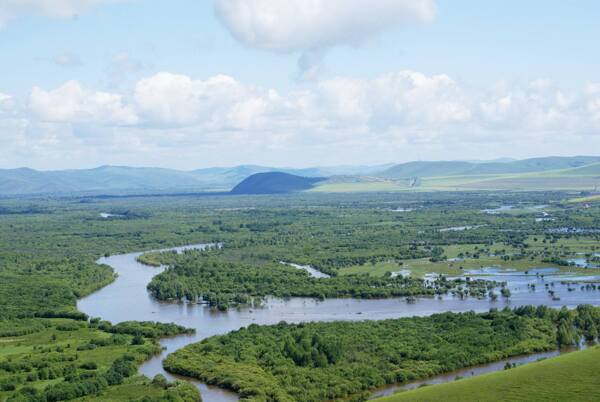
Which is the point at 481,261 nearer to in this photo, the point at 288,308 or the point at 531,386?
the point at 288,308

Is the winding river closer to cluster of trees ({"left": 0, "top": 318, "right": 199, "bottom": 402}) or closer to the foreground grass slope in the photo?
cluster of trees ({"left": 0, "top": 318, "right": 199, "bottom": 402})

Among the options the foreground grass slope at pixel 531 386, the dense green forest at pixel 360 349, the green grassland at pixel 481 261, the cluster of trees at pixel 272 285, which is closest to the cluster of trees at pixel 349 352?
the dense green forest at pixel 360 349

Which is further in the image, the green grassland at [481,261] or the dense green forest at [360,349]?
the green grassland at [481,261]

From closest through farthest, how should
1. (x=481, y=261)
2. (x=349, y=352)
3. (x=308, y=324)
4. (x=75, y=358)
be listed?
1. (x=349, y=352)
2. (x=75, y=358)
3. (x=308, y=324)
4. (x=481, y=261)

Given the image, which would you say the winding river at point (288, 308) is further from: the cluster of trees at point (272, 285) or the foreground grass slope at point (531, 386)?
the foreground grass slope at point (531, 386)

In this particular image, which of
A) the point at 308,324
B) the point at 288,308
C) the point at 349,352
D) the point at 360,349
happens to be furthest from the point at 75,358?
the point at 288,308

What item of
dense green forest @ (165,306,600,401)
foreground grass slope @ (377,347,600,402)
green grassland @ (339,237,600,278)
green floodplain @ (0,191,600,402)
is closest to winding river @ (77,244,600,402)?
green floodplain @ (0,191,600,402)
